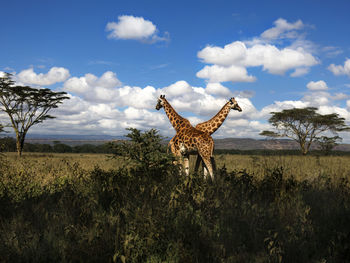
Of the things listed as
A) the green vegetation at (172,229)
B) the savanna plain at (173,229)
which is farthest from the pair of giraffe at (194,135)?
the savanna plain at (173,229)

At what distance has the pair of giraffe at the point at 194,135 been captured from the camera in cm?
657

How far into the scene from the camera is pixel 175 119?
8156 mm

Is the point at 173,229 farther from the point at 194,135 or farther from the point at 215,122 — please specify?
the point at 215,122

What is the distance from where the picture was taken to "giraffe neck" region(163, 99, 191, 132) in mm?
7771

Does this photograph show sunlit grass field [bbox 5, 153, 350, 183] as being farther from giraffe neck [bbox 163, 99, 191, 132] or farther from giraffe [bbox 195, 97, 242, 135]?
giraffe neck [bbox 163, 99, 191, 132]

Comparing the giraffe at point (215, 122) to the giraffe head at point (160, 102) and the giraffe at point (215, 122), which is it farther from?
the giraffe head at point (160, 102)

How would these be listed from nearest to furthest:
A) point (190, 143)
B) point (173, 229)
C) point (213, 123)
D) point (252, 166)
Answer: point (173, 229) < point (190, 143) < point (213, 123) < point (252, 166)

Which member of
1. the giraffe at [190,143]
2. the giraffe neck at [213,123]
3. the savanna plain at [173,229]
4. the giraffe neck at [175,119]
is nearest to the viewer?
the savanna plain at [173,229]

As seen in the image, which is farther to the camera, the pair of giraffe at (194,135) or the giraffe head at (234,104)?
the giraffe head at (234,104)

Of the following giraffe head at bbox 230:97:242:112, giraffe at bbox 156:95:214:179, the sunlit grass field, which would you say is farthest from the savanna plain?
giraffe head at bbox 230:97:242:112

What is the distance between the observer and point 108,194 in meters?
4.64

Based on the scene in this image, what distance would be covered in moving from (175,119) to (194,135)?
150 cm

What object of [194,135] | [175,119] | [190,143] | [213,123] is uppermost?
[175,119]

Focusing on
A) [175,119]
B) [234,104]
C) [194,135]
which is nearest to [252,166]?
[234,104]
